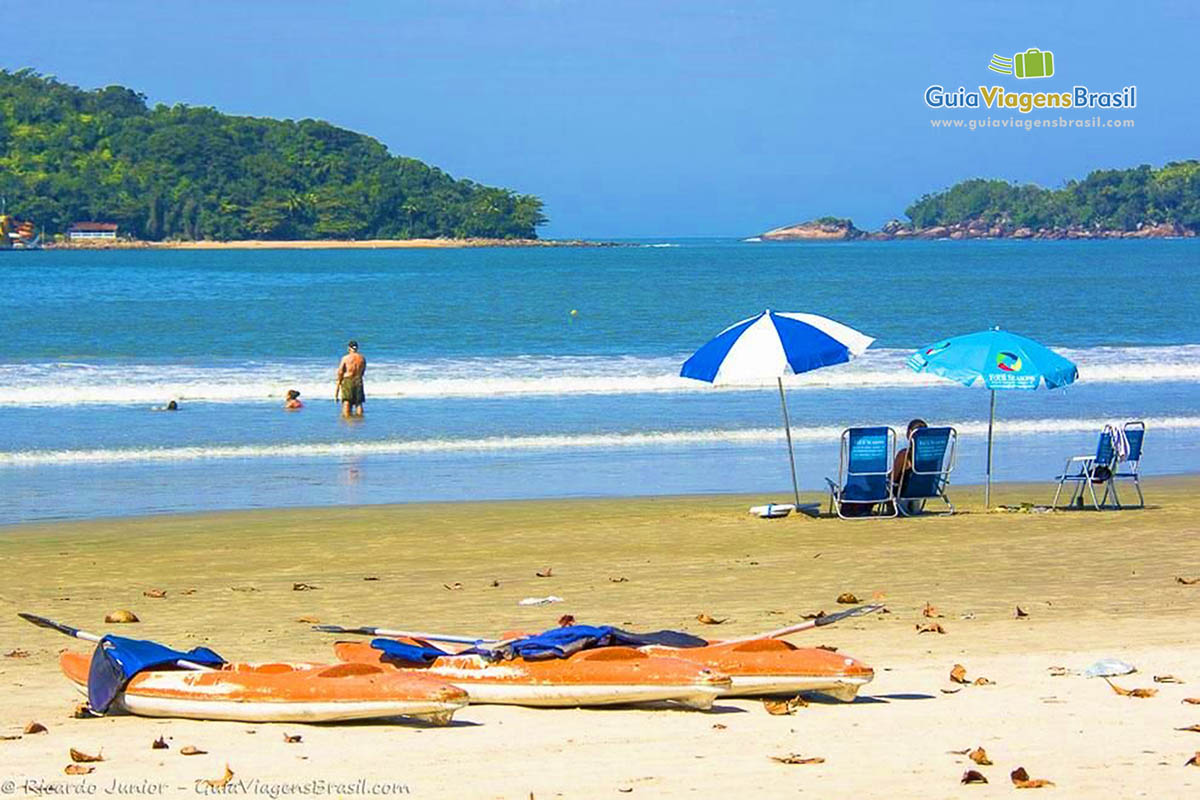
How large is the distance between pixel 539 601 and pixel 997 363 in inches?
209

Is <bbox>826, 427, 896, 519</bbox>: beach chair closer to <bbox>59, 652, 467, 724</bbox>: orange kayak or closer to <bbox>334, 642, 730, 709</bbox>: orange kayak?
<bbox>334, 642, 730, 709</bbox>: orange kayak

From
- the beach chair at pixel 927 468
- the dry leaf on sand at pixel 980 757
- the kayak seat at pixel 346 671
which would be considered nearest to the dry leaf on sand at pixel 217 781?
the kayak seat at pixel 346 671

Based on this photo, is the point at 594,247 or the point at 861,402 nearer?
the point at 861,402

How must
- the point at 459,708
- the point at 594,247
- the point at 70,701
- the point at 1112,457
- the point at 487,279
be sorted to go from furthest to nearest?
the point at 594,247 < the point at 487,279 < the point at 1112,457 < the point at 70,701 < the point at 459,708

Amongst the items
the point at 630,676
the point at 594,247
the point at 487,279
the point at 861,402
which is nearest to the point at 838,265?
the point at 487,279

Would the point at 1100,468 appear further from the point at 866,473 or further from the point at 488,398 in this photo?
the point at 488,398

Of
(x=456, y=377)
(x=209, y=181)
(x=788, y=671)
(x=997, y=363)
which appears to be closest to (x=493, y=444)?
(x=997, y=363)

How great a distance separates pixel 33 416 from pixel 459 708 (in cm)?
1787

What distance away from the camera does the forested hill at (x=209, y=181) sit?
17362 cm

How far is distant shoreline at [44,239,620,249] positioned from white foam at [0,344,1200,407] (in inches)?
5462

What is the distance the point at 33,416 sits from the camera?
22.9 meters

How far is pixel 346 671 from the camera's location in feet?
22.1

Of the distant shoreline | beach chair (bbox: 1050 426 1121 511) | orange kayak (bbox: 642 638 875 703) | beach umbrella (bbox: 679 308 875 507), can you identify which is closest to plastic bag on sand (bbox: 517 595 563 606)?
orange kayak (bbox: 642 638 875 703)

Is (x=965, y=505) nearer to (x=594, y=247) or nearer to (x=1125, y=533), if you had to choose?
(x=1125, y=533)
